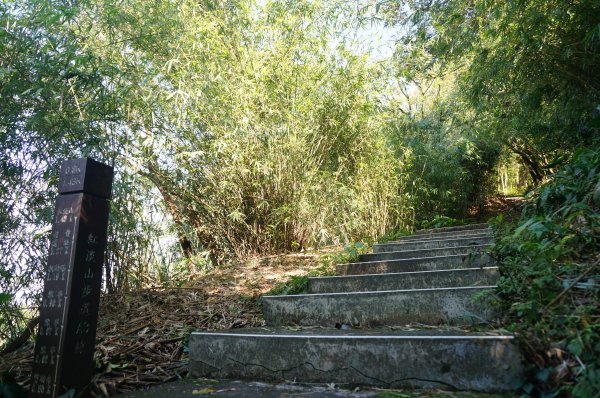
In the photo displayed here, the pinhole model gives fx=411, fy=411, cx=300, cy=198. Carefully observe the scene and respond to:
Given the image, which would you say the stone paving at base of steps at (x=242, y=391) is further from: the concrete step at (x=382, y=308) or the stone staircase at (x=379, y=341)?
the concrete step at (x=382, y=308)

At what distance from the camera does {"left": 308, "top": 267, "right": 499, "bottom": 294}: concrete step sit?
210cm

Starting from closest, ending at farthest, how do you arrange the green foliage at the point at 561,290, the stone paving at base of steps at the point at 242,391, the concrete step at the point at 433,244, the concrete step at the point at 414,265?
the green foliage at the point at 561,290 < the stone paving at base of steps at the point at 242,391 < the concrete step at the point at 414,265 < the concrete step at the point at 433,244

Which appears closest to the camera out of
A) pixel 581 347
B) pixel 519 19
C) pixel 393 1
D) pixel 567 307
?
pixel 581 347

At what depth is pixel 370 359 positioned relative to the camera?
1458 millimetres

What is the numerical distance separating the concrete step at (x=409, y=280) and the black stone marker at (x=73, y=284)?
1.35 metres

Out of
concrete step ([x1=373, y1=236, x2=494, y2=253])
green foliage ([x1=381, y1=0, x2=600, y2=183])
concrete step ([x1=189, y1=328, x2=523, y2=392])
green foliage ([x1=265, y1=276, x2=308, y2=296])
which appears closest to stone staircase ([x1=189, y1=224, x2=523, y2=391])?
concrete step ([x1=189, y1=328, x2=523, y2=392])

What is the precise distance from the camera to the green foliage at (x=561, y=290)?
1147 mm

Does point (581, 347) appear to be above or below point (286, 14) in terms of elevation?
below

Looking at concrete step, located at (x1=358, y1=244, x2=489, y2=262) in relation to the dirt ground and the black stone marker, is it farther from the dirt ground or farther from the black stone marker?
the black stone marker

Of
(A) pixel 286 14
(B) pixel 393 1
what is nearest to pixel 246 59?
(A) pixel 286 14

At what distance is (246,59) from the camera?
3.93 meters

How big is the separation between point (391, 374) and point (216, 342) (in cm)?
75

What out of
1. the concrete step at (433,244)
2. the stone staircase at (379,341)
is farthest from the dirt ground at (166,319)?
the concrete step at (433,244)

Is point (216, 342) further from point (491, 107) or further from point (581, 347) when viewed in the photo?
point (491, 107)
